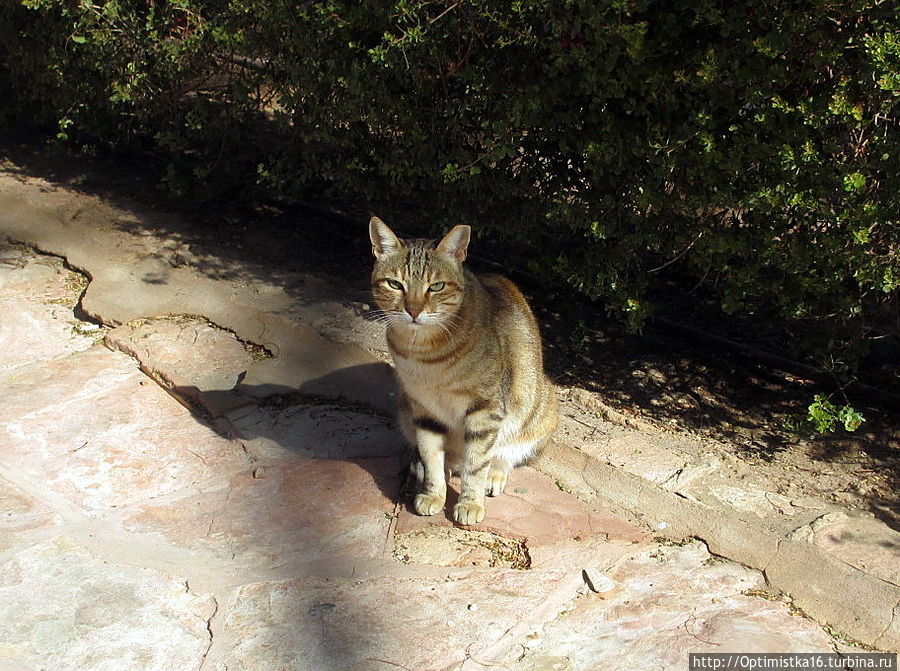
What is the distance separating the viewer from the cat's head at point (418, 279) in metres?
3.84

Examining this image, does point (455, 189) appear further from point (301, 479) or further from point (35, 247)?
point (35, 247)

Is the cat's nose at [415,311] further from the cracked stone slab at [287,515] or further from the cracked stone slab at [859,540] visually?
the cracked stone slab at [859,540]

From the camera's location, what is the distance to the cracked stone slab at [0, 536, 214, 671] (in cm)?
295

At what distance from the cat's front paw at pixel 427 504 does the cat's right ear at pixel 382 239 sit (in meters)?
1.09

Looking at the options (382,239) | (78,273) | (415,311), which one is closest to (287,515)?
(415,311)

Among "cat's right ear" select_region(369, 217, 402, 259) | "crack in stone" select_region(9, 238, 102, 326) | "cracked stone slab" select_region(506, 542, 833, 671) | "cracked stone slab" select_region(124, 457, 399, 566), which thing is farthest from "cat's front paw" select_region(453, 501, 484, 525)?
"crack in stone" select_region(9, 238, 102, 326)

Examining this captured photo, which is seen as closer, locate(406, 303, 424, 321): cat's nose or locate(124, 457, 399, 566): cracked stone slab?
locate(124, 457, 399, 566): cracked stone slab

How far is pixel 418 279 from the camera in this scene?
151 inches

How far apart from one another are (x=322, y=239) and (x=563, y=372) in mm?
2511

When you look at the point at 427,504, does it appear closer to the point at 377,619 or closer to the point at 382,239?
the point at 377,619

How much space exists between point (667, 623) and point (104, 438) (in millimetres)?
2773

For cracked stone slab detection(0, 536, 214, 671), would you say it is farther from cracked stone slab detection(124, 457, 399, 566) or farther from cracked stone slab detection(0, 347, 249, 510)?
cracked stone slab detection(0, 347, 249, 510)

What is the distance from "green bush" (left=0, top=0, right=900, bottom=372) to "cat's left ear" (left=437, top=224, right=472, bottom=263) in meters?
0.85

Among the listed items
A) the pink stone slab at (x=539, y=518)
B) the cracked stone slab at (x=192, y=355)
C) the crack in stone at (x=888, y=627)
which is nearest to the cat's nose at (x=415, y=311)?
the pink stone slab at (x=539, y=518)
